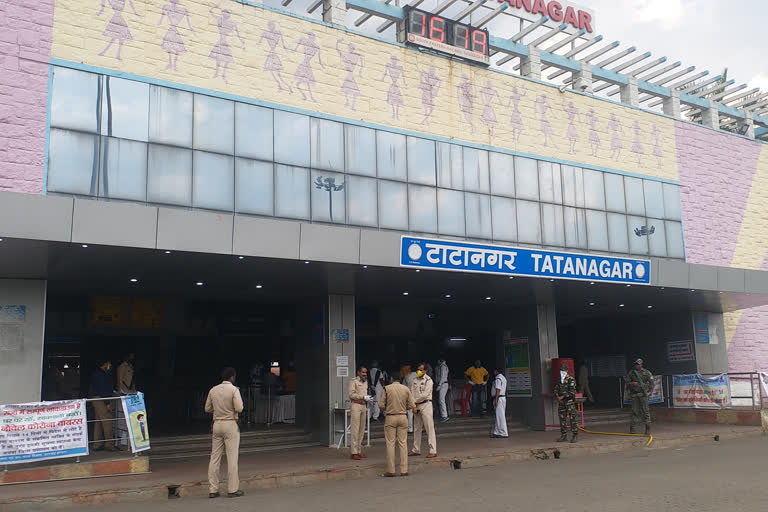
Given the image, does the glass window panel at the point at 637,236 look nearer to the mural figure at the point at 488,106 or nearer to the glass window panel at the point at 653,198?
the glass window panel at the point at 653,198

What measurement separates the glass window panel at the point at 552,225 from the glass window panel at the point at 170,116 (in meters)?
9.89

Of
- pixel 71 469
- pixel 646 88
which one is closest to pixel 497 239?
pixel 646 88

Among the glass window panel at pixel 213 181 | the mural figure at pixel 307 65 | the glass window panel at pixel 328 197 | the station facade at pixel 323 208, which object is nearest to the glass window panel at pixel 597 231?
the station facade at pixel 323 208

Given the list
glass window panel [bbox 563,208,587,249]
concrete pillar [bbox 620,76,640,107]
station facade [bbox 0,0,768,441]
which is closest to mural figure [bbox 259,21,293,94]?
station facade [bbox 0,0,768,441]

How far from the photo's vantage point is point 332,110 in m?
16.8

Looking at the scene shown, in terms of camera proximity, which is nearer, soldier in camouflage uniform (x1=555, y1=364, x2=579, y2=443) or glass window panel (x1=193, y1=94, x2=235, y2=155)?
glass window panel (x1=193, y1=94, x2=235, y2=155)

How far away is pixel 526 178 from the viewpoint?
778 inches

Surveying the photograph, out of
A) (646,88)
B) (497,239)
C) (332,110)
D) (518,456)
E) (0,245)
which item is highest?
(646,88)

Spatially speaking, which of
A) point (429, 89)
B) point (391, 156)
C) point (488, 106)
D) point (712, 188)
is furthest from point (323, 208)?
point (712, 188)

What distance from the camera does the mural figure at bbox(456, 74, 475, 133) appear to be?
62.3ft

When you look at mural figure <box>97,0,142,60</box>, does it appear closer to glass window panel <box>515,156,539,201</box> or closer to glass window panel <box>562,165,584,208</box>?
glass window panel <box>515,156,539,201</box>

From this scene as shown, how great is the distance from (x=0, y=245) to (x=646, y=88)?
20.1 m

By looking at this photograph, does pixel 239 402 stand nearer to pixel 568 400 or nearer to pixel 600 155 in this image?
pixel 568 400

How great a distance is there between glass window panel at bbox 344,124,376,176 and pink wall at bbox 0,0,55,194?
6.52 metres
